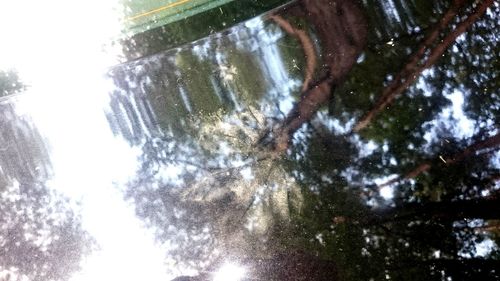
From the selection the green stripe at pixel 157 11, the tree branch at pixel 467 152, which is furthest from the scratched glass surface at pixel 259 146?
the green stripe at pixel 157 11

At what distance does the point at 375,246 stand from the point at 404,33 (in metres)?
2.15

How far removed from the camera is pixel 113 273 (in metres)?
3.58

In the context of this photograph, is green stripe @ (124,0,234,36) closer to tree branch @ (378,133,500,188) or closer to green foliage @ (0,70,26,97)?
green foliage @ (0,70,26,97)

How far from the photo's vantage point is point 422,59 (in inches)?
133

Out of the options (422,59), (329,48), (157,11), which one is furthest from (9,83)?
(422,59)

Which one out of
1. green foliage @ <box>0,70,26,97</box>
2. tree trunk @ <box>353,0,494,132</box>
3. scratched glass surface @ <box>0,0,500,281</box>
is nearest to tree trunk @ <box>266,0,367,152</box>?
scratched glass surface @ <box>0,0,500,281</box>

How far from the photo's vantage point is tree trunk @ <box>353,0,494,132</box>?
132 inches

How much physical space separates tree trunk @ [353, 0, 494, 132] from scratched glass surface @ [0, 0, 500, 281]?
0.01 metres

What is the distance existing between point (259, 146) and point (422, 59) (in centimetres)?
185

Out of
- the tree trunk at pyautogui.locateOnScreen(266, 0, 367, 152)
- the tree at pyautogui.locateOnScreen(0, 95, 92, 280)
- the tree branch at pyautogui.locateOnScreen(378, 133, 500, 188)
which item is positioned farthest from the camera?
the tree at pyautogui.locateOnScreen(0, 95, 92, 280)

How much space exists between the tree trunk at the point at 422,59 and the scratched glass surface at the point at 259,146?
1 cm

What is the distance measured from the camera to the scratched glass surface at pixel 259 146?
330 cm

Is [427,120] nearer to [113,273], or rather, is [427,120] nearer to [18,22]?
[113,273]

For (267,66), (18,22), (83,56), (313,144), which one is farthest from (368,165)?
(18,22)
